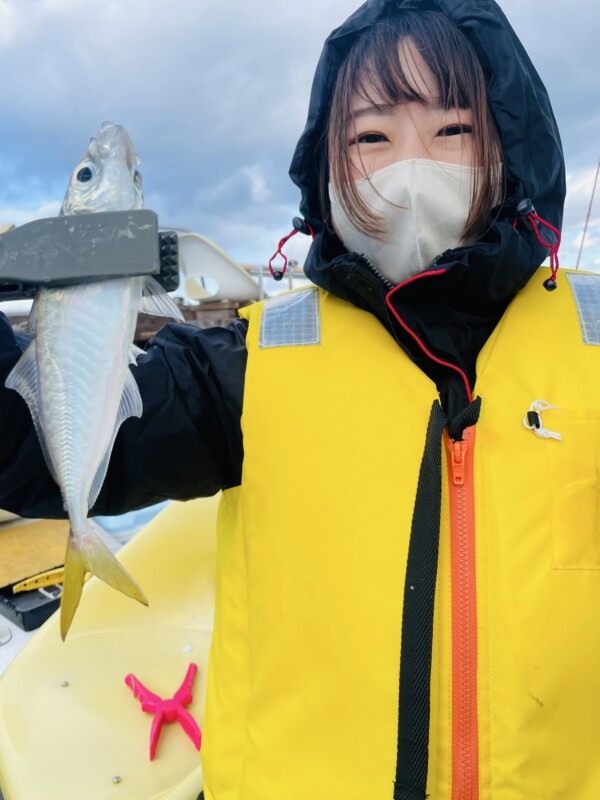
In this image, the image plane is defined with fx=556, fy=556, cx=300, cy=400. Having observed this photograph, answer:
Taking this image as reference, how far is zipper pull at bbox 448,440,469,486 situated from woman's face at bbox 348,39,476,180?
77 centimetres

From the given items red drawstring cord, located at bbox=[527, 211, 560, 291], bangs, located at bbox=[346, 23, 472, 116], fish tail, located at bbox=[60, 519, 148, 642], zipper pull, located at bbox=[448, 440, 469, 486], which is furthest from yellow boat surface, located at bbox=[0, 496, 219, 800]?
bangs, located at bbox=[346, 23, 472, 116]

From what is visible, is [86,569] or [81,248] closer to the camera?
[81,248]

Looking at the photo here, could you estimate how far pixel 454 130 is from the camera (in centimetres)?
153

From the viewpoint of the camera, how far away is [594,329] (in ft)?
5.11

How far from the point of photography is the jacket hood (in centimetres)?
150

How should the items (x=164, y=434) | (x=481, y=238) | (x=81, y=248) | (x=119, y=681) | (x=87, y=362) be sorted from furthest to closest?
(x=119, y=681)
(x=481, y=238)
(x=164, y=434)
(x=87, y=362)
(x=81, y=248)

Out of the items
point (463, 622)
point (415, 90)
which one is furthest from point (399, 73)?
point (463, 622)

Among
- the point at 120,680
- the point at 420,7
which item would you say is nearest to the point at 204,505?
the point at 120,680

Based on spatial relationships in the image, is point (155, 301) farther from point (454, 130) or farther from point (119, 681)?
point (119, 681)

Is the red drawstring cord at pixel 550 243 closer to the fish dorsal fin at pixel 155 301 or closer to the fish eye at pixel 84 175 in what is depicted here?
the fish dorsal fin at pixel 155 301

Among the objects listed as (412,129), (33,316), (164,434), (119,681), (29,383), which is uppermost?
(412,129)

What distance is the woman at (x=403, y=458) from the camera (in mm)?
1224

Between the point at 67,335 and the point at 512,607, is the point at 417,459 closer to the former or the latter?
the point at 512,607

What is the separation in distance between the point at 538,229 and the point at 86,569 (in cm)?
154
